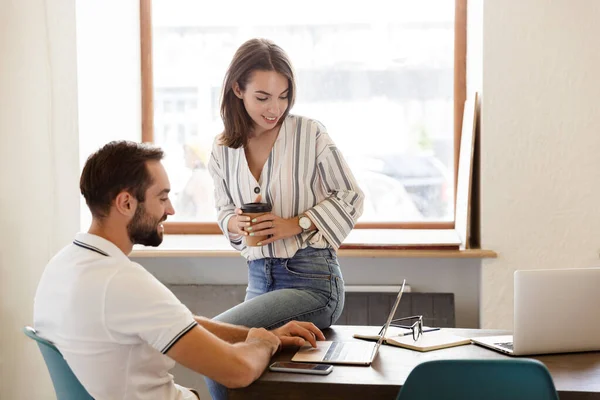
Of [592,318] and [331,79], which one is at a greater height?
[331,79]

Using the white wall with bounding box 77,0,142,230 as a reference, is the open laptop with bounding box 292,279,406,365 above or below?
below

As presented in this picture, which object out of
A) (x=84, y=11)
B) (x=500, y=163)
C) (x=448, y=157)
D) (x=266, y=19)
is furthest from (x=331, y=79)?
(x=84, y=11)

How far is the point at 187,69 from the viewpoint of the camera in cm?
386

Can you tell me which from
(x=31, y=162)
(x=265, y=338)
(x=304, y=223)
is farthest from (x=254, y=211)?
(x=31, y=162)

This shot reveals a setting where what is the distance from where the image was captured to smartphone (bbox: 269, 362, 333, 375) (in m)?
1.76

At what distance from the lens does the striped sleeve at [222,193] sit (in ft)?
8.29

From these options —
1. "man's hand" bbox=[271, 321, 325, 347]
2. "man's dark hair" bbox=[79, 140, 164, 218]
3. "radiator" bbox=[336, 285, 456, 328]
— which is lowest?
"radiator" bbox=[336, 285, 456, 328]

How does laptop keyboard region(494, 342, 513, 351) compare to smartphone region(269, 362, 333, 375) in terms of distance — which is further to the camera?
laptop keyboard region(494, 342, 513, 351)

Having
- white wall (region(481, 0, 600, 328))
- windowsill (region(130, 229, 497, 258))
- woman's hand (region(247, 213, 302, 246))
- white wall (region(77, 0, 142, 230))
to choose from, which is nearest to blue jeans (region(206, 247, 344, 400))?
woman's hand (region(247, 213, 302, 246))

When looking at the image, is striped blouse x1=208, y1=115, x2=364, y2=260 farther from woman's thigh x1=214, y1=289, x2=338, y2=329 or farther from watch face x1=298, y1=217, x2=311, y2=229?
woman's thigh x1=214, y1=289, x2=338, y2=329

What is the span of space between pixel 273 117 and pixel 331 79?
142 cm

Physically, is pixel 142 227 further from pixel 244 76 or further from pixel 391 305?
pixel 391 305

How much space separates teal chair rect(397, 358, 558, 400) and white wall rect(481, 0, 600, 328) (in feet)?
5.96

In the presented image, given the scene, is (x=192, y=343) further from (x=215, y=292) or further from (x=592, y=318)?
(x=215, y=292)
